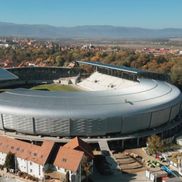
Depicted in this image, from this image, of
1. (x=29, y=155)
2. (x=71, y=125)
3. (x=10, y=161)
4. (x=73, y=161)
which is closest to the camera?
(x=73, y=161)

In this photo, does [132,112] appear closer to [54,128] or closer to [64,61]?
[54,128]

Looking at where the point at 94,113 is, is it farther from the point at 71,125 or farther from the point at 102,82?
the point at 102,82

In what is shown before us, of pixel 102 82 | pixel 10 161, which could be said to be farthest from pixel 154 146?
pixel 102 82

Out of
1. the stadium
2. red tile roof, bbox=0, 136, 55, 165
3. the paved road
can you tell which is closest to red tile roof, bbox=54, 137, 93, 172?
red tile roof, bbox=0, 136, 55, 165

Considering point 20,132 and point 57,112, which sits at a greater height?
point 57,112

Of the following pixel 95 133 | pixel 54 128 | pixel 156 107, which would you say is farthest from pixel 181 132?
pixel 54 128

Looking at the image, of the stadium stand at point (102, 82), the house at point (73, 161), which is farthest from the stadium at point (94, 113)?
the stadium stand at point (102, 82)

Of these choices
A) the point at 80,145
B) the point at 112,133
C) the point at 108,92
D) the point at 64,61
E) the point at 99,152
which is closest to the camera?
the point at 80,145
